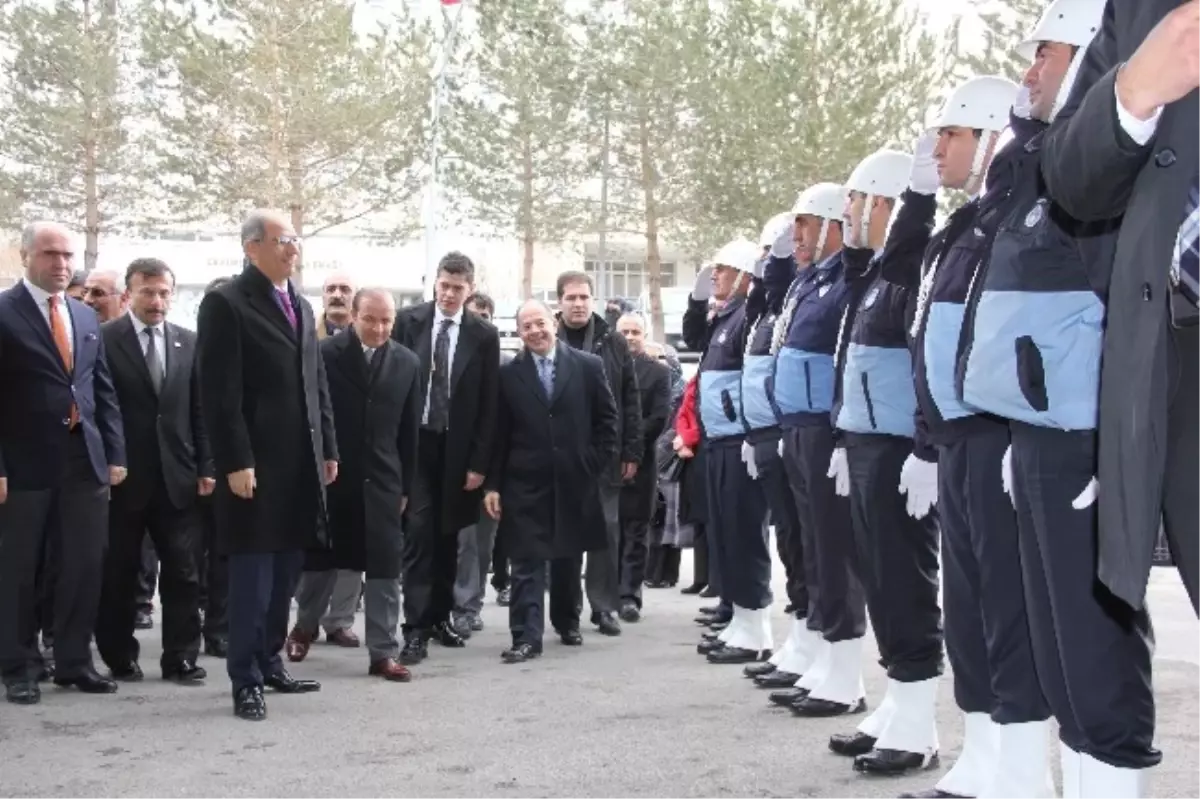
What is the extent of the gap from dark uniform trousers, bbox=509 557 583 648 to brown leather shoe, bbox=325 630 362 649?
0.92 meters

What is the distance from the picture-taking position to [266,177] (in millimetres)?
30766

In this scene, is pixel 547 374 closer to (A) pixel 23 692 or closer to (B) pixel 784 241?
(B) pixel 784 241

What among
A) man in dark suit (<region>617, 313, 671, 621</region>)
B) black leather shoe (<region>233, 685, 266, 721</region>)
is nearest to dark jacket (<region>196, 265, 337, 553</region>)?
black leather shoe (<region>233, 685, 266, 721</region>)

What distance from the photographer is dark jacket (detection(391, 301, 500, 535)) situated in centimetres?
848

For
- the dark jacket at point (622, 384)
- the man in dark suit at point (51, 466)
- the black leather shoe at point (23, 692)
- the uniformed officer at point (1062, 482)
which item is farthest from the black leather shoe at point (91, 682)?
the uniformed officer at point (1062, 482)

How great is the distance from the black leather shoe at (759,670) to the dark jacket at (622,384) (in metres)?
2.13

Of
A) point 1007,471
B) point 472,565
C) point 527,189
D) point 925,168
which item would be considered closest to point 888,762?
point 1007,471

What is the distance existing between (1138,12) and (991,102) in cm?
280

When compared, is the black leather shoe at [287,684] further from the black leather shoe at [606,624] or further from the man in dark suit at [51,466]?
the black leather shoe at [606,624]

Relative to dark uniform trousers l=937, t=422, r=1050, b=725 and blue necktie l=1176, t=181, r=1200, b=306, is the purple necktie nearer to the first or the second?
dark uniform trousers l=937, t=422, r=1050, b=725

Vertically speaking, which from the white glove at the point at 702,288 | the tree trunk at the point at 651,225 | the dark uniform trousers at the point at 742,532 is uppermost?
the tree trunk at the point at 651,225

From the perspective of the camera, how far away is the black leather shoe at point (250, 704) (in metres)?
6.57

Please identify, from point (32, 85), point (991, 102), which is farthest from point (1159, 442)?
point (32, 85)

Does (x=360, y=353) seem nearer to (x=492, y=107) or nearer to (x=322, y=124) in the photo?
(x=322, y=124)
